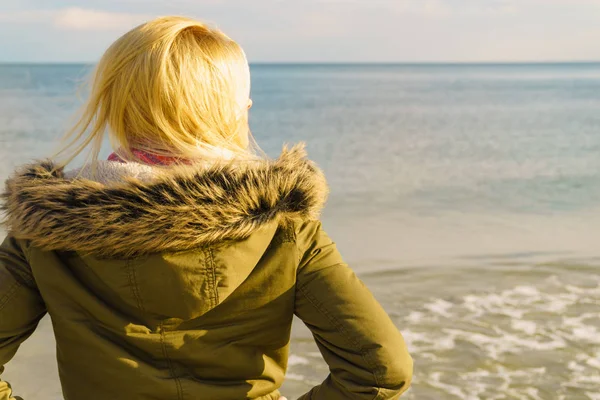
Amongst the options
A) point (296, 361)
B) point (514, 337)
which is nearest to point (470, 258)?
point (514, 337)

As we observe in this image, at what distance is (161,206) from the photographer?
4.87 ft

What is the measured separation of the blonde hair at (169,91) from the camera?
1.58m

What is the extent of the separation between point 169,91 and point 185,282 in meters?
0.42

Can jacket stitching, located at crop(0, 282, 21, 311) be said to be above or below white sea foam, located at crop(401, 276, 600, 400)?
above

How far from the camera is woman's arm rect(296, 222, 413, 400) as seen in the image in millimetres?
1564

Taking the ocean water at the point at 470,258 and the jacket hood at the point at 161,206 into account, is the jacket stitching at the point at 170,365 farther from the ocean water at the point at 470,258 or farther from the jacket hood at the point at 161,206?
the ocean water at the point at 470,258

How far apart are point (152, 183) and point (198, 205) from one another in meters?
0.11

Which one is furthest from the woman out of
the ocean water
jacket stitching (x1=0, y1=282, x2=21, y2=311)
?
the ocean water

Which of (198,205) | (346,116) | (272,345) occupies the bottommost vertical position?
(346,116)

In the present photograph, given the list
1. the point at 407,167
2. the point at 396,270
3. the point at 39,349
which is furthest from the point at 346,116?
the point at 39,349

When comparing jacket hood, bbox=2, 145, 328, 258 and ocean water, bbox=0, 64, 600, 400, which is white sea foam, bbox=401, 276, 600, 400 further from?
jacket hood, bbox=2, 145, 328, 258

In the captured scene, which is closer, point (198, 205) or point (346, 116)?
point (198, 205)

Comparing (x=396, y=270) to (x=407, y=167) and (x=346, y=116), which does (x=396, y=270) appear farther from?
(x=346, y=116)

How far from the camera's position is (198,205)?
1.50 metres
